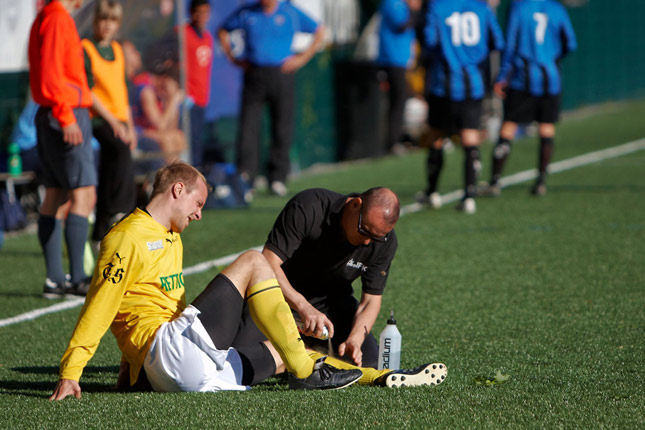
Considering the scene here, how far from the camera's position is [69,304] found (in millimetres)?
6723

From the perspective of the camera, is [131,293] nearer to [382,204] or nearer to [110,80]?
[382,204]

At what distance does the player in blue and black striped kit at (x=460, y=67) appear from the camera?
1022 cm

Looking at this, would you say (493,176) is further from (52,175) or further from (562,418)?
(562,418)

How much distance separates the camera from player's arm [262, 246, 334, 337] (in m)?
4.56

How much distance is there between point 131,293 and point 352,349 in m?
1.10

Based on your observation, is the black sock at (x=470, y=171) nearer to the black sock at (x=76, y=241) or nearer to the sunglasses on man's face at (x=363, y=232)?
the black sock at (x=76, y=241)

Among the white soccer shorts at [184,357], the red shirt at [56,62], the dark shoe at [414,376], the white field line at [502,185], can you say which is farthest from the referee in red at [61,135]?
the dark shoe at [414,376]

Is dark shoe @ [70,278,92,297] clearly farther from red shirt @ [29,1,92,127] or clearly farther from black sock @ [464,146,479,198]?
black sock @ [464,146,479,198]

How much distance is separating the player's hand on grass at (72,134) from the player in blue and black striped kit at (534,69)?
5.75 meters

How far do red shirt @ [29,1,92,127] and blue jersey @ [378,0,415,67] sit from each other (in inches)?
351

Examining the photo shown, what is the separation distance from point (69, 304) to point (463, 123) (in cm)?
510

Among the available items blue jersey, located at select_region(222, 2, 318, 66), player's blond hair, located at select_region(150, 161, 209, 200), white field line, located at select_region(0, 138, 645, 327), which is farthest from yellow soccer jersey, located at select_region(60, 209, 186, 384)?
blue jersey, located at select_region(222, 2, 318, 66)

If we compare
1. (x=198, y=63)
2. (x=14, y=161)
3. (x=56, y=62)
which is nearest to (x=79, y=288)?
(x=56, y=62)

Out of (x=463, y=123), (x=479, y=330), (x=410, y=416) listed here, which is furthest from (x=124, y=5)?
(x=410, y=416)
